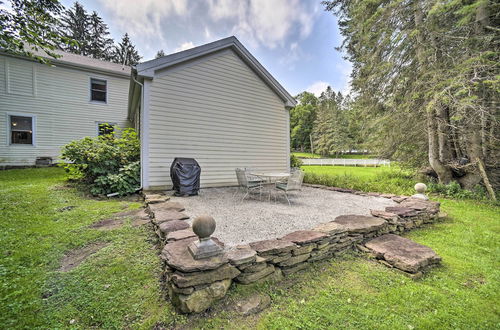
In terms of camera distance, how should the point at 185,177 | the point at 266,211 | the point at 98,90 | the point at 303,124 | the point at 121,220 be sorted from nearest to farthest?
the point at 121,220, the point at 266,211, the point at 185,177, the point at 98,90, the point at 303,124

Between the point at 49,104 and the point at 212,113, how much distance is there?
32.0ft

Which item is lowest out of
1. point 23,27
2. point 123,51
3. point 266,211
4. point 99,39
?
point 266,211

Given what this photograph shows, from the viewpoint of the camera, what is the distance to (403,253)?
8.67 feet

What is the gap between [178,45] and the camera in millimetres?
11680

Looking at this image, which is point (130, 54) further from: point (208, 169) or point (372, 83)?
point (372, 83)

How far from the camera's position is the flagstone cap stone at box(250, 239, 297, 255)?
7.19ft

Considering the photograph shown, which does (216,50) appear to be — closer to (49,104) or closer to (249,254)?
(249,254)

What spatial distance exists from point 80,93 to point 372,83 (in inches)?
571

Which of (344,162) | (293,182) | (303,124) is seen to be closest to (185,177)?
(293,182)

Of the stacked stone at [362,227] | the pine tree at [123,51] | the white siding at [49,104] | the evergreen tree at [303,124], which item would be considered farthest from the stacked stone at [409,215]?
the evergreen tree at [303,124]

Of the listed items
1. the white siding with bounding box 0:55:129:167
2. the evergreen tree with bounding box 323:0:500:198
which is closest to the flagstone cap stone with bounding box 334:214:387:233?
the evergreen tree with bounding box 323:0:500:198

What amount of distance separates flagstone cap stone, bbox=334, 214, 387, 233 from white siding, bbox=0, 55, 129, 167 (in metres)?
13.5

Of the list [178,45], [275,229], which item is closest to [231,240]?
[275,229]

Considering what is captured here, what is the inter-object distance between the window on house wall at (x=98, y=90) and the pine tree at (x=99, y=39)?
1852 centimetres
